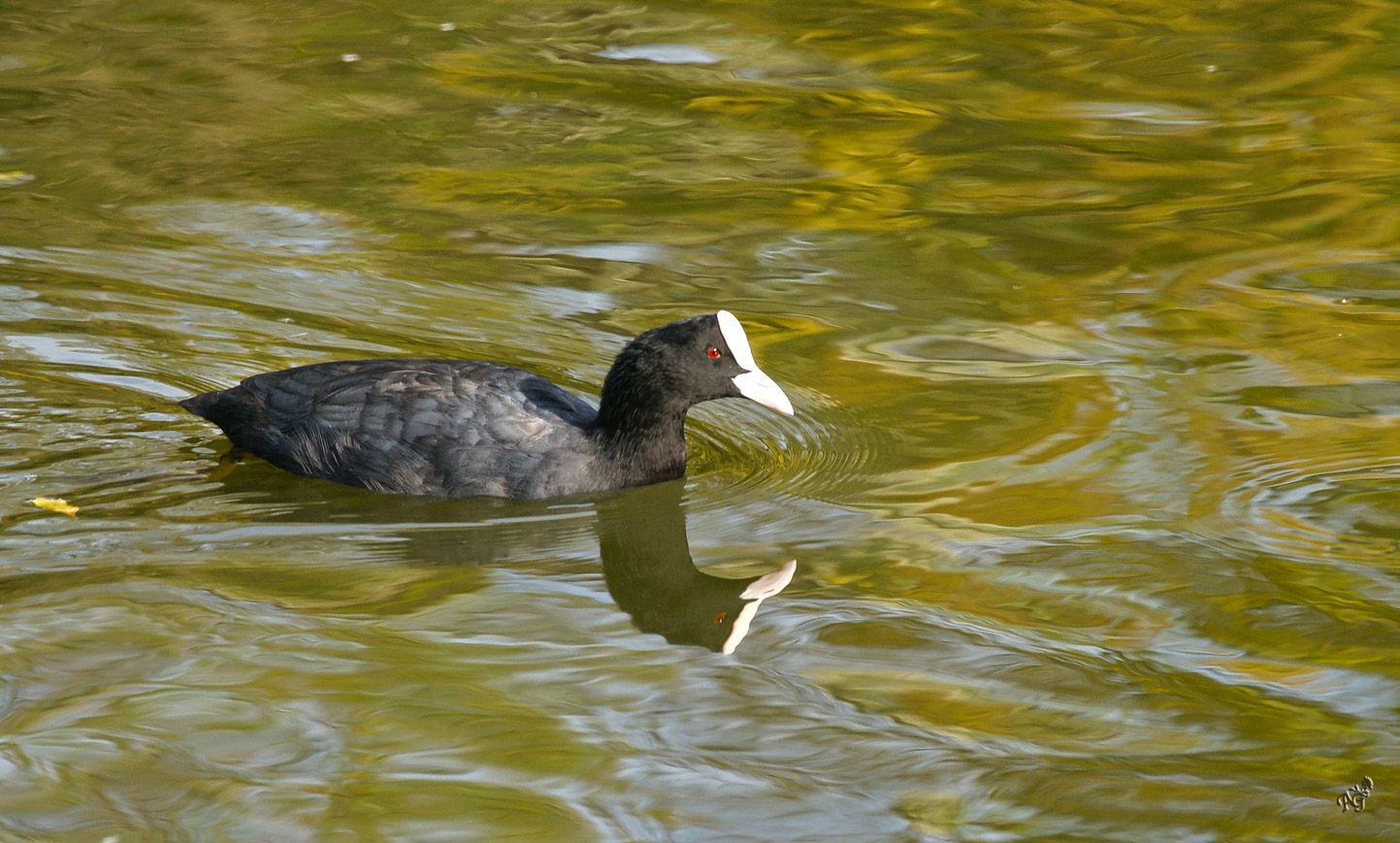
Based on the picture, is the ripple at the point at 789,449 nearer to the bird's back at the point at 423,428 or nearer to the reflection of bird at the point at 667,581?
the reflection of bird at the point at 667,581

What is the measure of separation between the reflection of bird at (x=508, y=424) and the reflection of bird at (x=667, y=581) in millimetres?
145

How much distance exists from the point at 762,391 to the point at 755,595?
919 millimetres

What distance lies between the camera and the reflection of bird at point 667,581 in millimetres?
4809

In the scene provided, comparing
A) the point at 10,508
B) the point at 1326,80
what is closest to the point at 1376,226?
the point at 1326,80

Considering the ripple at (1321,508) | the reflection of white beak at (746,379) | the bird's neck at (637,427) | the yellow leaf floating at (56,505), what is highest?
the reflection of white beak at (746,379)

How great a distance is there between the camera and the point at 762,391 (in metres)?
5.66

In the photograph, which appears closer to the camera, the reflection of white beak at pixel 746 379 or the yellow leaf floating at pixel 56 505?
the yellow leaf floating at pixel 56 505

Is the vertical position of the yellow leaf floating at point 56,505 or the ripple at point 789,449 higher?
the yellow leaf floating at point 56,505

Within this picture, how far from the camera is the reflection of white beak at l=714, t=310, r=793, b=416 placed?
5652 millimetres

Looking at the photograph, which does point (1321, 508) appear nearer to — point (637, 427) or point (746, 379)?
point (746, 379)

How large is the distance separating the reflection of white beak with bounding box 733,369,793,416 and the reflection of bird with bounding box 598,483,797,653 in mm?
420

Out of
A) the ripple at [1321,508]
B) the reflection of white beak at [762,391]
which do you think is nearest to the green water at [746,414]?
the ripple at [1321,508]

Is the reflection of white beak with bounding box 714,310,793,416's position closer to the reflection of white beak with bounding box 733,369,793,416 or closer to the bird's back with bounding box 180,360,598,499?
the reflection of white beak with bounding box 733,369,793,416

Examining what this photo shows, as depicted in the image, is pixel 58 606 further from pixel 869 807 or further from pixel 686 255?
pixel 686 255
